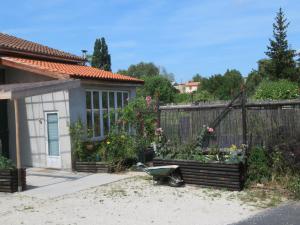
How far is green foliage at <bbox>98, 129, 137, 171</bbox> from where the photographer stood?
42.2ft

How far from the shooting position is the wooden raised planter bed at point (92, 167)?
1272cm

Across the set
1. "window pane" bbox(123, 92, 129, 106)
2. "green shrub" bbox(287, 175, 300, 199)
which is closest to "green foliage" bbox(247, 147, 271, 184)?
"green shrub" bbox(287, 175, 300, 199)

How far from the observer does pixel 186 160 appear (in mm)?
10453

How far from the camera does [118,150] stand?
13047mm

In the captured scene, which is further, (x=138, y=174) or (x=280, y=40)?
(x=280, y=40)

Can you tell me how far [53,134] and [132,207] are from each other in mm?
6058

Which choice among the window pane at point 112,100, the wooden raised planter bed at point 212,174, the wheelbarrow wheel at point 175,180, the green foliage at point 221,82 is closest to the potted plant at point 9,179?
the wheelbarrow wheel at point 175,180

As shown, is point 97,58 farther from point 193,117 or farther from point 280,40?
point 193,117

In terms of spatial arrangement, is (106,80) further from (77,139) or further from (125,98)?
(77,139)

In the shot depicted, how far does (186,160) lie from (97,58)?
38.0 metres

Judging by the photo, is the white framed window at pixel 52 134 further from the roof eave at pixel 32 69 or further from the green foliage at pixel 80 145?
the roof eave at pixel 32 69

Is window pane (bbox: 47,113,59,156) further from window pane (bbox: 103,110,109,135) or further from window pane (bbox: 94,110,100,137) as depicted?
window pane (bbox: 103,110,109,135)

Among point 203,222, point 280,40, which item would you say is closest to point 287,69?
point 280,40

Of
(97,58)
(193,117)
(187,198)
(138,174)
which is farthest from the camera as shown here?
(97,58)
